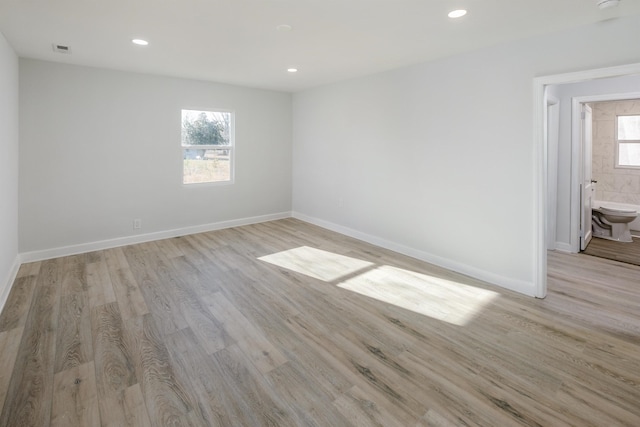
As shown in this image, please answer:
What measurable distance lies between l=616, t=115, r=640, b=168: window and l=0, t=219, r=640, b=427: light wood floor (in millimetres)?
3330

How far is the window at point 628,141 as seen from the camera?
5898 mm

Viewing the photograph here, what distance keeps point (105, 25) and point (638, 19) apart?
4.18m

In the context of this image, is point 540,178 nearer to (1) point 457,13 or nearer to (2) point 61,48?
(1) point 457,13

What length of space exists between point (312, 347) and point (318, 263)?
175 centimetres

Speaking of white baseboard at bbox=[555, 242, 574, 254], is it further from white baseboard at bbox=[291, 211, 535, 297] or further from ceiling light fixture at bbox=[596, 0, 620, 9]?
ceiling light fixture at bbox=[596, 0, 620, 9]

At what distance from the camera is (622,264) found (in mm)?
3979

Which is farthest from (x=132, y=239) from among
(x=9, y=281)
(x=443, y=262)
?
(x=443, y=262)

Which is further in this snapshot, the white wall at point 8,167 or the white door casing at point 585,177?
the white door casing at point 585,177

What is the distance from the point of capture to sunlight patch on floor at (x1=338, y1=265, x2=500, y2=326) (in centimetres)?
282

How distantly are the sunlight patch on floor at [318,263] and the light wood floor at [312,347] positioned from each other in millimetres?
50

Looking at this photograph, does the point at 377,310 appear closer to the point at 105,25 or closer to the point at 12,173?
the point at 105,25

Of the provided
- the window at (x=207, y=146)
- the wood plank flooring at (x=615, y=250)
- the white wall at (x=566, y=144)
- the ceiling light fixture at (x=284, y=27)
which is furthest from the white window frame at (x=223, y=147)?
the wood plank flooring at (x=615, y=250)

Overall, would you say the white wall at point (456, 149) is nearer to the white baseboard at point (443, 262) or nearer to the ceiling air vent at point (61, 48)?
the white baseboard at point (443, 262)

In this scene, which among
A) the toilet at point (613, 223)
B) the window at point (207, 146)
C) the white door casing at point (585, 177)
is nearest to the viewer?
the white door casing at point (585, 177)
